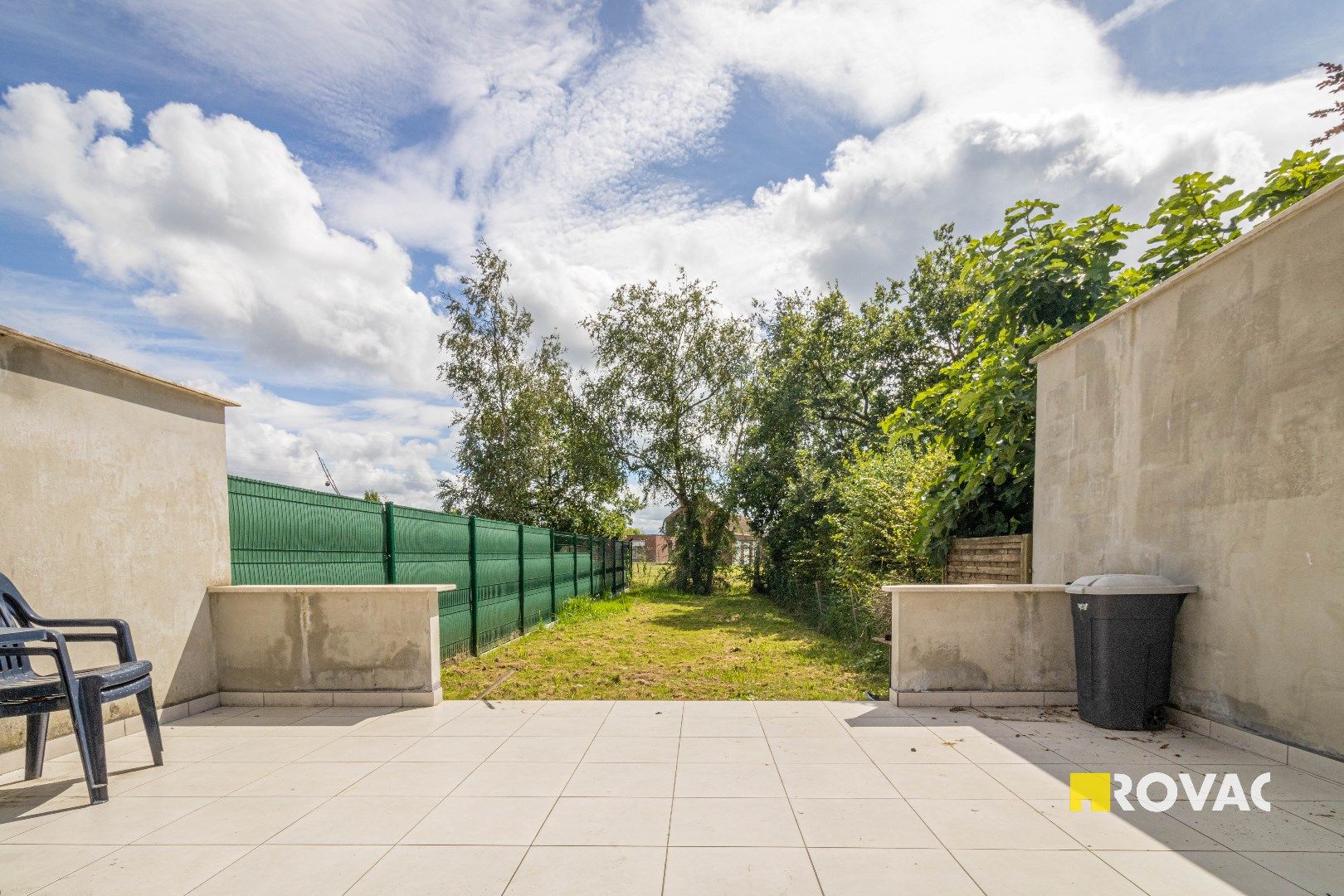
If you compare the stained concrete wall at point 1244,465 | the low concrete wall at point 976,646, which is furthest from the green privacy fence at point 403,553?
the stained concrete wall at point 1244,465

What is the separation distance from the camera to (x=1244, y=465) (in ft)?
13.2

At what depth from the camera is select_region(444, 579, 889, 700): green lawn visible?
6117 millimetres

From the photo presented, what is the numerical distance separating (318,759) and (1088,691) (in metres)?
5.52

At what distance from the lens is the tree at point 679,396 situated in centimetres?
2231

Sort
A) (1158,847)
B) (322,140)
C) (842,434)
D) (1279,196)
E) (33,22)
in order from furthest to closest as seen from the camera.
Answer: (842,434)
(322,140)
(1279,196)
(33,22)
(1158,847)

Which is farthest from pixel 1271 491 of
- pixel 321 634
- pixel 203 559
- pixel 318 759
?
pixel 203 559

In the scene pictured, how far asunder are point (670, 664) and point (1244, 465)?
5.97m

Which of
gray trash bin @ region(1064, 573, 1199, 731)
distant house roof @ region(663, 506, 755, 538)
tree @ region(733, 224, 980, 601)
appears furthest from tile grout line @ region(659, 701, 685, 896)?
distant house roof @ region(663, 506, 755, 538)

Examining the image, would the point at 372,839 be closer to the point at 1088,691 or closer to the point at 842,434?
the point at 1088,691

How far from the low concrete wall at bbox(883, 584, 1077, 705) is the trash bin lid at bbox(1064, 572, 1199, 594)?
67cm

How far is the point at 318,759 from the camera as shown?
13.3ft

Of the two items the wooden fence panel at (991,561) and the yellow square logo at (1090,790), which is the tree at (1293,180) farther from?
the yellow square logo at (1090,790)

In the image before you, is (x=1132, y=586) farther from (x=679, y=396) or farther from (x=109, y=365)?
(x=679, y=396)

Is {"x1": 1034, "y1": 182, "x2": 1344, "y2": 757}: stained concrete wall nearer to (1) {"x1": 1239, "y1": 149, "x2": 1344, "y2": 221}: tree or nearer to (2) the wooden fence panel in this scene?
(2) the wooden fence panel
